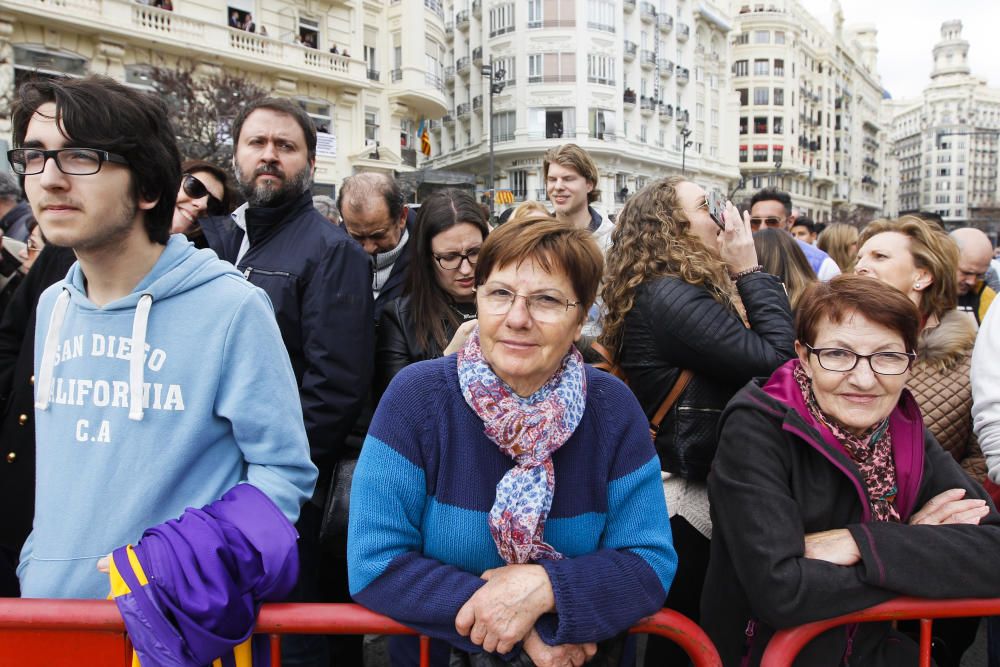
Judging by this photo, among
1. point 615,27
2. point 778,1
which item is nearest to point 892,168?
point 778,1

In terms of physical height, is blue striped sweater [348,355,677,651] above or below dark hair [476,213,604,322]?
below

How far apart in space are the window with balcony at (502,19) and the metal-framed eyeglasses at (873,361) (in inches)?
1800

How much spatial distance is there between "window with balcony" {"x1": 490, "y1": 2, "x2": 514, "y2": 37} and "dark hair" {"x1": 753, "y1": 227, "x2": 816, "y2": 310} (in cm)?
4366

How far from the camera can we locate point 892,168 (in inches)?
4427

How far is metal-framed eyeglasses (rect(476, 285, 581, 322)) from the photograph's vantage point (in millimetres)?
1702

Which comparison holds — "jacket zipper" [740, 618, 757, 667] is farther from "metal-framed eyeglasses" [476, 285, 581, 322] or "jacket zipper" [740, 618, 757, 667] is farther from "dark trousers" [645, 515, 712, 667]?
"metal-framed eyeglasses" [476, 285, 581, 322]

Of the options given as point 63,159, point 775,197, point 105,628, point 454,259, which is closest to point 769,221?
point 775,197

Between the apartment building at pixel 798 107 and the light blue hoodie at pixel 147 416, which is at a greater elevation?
the apartment building at pixel 798 107

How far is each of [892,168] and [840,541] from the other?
132819 millimetres

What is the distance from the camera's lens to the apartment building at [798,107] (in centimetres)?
6700

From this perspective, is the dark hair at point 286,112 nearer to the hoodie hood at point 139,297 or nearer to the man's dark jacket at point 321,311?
the man's dark jacket at point 321,311

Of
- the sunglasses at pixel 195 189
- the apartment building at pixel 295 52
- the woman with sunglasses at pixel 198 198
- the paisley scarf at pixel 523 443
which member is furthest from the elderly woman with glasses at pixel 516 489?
the apartment building at pixel 295 52


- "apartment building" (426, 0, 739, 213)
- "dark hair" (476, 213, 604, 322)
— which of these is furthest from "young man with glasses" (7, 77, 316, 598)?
"apartment building" (426, 0, 739, 213)

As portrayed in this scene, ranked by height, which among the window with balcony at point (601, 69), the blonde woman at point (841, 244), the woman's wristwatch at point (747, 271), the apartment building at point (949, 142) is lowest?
the woman's wristwatch at point (747, 271)
